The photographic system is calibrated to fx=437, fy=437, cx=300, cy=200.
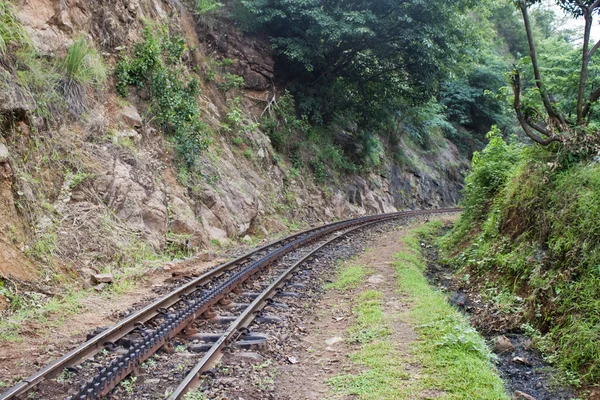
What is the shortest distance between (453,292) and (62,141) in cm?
795

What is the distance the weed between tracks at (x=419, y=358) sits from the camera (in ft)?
12.9

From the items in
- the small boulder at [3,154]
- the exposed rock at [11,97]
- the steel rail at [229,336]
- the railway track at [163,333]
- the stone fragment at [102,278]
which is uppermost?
the exposed rock at [11,97]

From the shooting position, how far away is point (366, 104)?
21.1 metres

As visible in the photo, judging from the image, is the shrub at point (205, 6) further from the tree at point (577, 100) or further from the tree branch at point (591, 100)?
the tree branch at point (591, 100)

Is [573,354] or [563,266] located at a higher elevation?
[563,266]

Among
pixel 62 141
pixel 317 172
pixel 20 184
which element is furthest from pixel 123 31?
pixel 317 172

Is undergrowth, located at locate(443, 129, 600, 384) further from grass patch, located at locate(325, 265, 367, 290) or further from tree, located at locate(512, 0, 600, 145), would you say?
grass patch, located at locate(325, 265, 367, 290)

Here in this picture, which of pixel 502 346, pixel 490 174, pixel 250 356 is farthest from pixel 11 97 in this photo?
pixel 490 174

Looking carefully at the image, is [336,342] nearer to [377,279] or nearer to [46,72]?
[377,279]

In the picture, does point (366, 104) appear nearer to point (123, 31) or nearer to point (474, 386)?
point (123, 31)

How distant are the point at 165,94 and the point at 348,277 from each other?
7.33 m

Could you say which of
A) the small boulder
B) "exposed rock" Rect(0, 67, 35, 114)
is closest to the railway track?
the small boulder

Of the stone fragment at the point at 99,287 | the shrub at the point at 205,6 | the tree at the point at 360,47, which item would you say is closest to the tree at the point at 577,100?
the tree at the point at 360,47

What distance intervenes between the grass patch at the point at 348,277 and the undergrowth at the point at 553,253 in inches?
89.9
